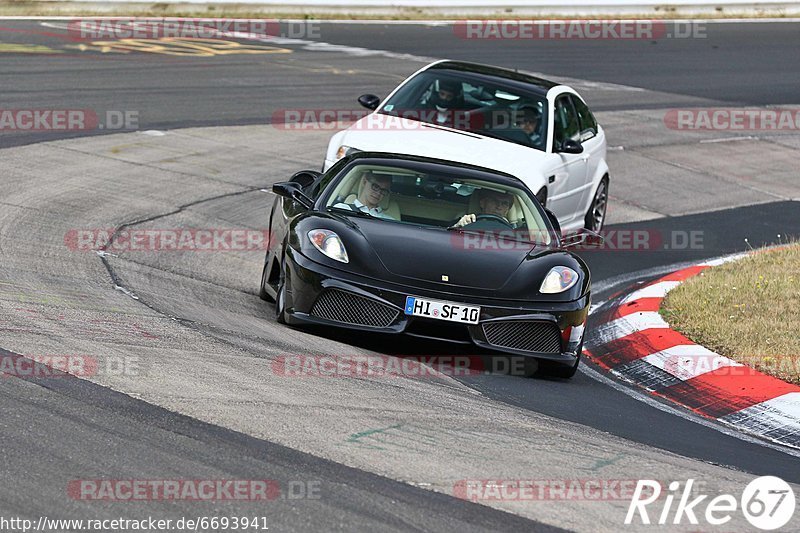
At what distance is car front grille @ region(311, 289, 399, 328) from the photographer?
7.58 meters

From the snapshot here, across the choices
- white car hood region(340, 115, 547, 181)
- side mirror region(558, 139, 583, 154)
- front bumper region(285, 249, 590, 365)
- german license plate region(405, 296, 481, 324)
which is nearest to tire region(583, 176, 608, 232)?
side mirror region(558, 139, 583, 154)

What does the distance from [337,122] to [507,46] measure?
882cm

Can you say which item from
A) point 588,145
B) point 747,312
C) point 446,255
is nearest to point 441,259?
point 446,255

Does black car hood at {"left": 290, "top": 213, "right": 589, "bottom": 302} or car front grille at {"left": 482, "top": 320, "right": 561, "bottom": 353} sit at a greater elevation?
black car hood at {"left": 290, "top": 213, "right": 589, "bottom": 302}

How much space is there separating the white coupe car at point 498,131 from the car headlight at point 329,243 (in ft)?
11.0

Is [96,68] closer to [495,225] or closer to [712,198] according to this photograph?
[712,198]

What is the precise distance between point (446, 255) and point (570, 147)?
175 inches

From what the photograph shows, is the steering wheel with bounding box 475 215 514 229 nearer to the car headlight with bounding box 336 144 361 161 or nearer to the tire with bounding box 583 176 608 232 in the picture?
the car headlight with bounding box 336 144 361 161

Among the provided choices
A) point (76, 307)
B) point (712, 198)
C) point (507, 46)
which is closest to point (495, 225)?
point (76, 307)

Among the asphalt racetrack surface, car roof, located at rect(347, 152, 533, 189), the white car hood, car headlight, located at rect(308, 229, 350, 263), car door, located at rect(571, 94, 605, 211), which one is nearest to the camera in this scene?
the asphalt racetrack surface

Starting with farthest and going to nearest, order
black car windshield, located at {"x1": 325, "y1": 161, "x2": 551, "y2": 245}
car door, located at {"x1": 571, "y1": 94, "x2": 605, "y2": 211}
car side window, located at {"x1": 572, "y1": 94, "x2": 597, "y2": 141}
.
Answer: car side window, located at {"x1": 572, "y1": 94, "x2": 597, "y2": 141} < car door, located at {"x1": 571, "y1": 94, "x2": 605, "y2": 211} < black car windshield, located at {"x1": 325, "y1": 161, "x2": 551, "y2": 245}

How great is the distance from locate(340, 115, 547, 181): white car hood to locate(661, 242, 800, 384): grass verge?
2.01 meters

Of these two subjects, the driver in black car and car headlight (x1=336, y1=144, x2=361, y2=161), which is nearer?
the driver in black car

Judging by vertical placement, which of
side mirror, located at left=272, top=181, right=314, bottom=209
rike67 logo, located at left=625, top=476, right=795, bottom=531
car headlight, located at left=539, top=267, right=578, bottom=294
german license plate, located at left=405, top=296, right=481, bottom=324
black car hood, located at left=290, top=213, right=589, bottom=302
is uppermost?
side mirror, located at left=272, top=181, right=314, bottom=209
